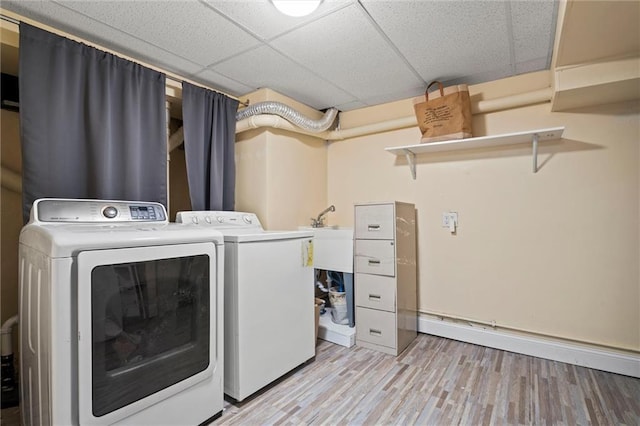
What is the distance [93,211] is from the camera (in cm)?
167

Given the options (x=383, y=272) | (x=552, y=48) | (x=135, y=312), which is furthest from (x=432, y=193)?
(x=135, y=312)

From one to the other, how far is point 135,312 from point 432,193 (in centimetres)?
244

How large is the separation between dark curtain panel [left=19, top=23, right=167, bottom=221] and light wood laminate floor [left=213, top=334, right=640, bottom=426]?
5.11 feet

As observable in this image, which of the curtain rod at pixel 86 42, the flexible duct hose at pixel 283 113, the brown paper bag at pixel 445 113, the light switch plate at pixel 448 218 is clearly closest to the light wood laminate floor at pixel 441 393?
the light switch plate at pixel 448 218

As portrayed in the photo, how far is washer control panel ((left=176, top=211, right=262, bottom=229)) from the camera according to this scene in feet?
7.00

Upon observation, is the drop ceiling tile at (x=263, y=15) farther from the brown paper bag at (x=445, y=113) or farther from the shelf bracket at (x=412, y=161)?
the shelf bracket at (x=412, y=161)

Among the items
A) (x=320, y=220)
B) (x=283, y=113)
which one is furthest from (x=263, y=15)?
(x=320, y=220)

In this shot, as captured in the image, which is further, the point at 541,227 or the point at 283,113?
the point at 283,113

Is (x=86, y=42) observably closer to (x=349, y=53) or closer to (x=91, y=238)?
(x=91, y=238)

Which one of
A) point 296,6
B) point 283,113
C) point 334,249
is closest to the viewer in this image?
point 296,6

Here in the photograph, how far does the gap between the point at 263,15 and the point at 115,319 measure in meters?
1.68

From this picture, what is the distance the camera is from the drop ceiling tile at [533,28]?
1.67 metres

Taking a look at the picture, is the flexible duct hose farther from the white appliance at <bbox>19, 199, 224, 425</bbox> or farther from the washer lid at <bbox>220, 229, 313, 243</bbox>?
the white appliance at <bbox>19, 199, 224, 425</bbox>

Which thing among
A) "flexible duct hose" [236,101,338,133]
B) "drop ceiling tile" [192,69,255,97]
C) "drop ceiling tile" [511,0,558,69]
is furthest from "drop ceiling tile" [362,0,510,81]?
"drop ceiling tile" [192,69,255,97]
